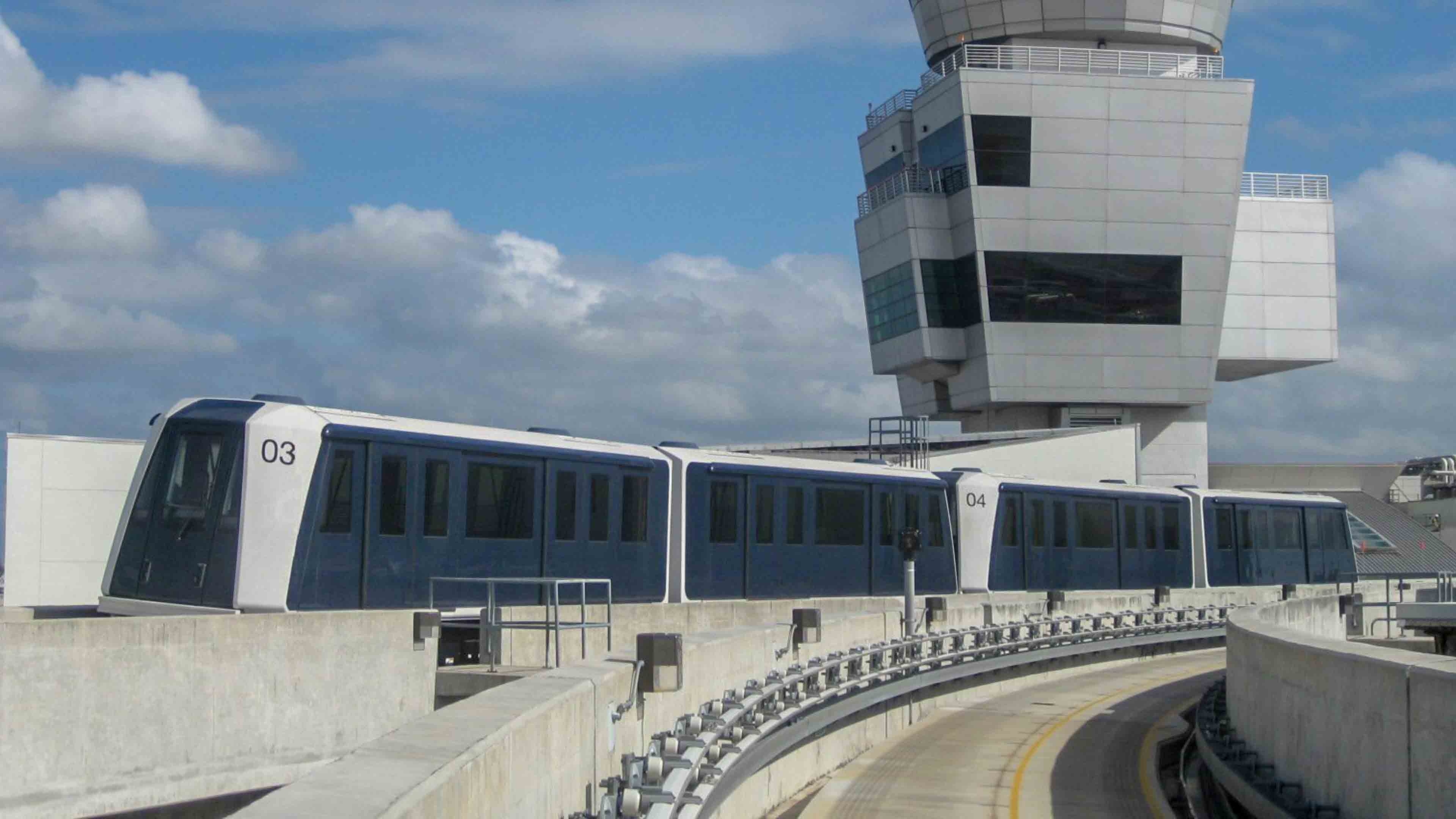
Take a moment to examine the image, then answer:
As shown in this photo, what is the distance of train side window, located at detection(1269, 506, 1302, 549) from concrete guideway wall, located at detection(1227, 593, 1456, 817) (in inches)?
1105

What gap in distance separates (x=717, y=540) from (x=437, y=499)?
629 centimetres

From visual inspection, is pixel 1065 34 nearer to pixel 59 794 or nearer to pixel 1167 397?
pixel 1167 397

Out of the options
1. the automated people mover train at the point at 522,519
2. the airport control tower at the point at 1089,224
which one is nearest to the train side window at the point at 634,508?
the automated people mover train at the point at 522,519

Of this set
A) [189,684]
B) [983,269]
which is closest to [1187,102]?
[983,269]

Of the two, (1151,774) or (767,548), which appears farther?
(767,548)

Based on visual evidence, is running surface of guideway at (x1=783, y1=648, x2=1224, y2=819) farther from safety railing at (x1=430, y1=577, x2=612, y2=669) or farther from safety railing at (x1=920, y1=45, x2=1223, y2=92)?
safety railing at (x1=920, y1=45, x2=1223, y2=92)

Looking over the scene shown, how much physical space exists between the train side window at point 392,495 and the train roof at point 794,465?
585 centimetres

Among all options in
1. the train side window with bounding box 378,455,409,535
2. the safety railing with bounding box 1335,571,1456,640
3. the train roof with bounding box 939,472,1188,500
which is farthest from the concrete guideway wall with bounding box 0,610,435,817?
the safety railing with bounding box 1335,571,1456,640

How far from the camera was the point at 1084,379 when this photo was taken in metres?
61.5

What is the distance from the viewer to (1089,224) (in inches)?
2359

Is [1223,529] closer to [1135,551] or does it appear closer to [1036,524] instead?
[1135,551]

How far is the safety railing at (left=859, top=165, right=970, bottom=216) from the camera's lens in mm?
61281

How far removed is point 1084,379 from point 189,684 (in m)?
52.0

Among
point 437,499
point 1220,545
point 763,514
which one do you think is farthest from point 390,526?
point 1220,545
